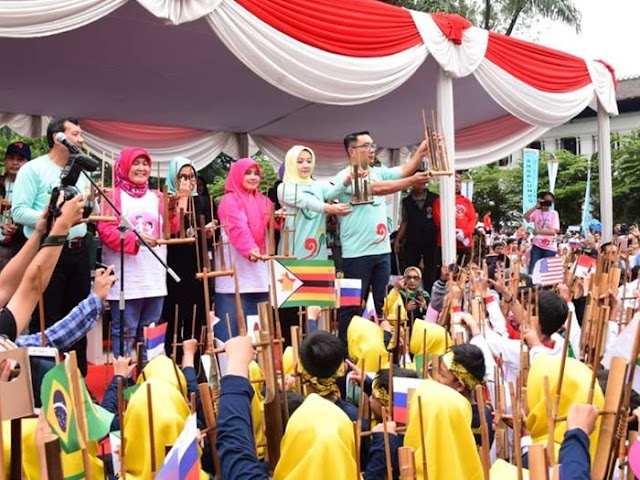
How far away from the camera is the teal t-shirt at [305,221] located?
3.63 metres

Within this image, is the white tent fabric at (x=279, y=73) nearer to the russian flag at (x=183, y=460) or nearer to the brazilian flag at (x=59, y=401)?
the brazilian flag at (x=59, y=401)

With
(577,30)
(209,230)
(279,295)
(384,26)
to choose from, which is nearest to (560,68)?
(384,26)

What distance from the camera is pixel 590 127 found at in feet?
80.2

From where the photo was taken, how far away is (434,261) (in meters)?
5.23

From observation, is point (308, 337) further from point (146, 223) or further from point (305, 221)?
point (305, 221)

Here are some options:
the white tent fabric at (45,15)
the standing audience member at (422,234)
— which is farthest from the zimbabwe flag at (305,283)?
the standing audience member at (422,234)

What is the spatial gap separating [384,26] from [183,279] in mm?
2156

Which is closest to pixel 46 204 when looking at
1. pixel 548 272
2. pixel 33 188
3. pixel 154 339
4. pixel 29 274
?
pixel 33 188

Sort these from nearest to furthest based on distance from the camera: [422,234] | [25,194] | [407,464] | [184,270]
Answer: [407,464], [25,194], [184,270], [422,234]

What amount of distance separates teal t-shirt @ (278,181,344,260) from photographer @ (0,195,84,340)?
1.93 metres

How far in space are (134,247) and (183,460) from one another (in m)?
2.28

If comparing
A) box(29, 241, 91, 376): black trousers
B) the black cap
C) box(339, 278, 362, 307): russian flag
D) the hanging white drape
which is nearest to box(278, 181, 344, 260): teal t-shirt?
box(339, 278, 362, 307): russian flag

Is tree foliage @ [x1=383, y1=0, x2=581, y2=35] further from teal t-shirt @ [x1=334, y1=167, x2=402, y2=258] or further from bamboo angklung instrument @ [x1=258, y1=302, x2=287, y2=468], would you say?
bamboo angklung instrument @ [x1=258, y1=302, x2=287, y2=468]

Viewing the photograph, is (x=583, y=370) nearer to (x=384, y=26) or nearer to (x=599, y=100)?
(x=384, y=26)
